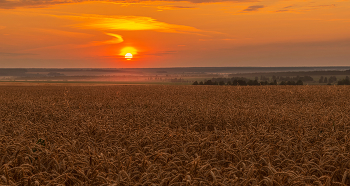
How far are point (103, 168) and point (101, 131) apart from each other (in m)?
2.78

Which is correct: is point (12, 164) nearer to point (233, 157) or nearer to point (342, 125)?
point (233, 157)

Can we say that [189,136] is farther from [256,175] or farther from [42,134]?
[42,134]

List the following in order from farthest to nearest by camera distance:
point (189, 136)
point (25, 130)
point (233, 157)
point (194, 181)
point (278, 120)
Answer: point (278, 120)
point (25, 130)
point (189, 136)
point (233, 157)
point (194, 181)

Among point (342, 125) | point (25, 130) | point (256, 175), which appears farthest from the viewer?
point (342, 125)

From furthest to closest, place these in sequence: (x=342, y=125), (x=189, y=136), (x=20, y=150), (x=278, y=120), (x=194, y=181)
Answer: (x=278, y=120)
(x=342, y=125)
(x=189, y=136)
(x=20, y=150)
(x=194, y=181)

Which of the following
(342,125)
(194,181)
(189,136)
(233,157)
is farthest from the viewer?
(342,125)

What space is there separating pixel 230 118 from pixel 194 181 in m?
6.59

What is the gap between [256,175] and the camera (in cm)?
421

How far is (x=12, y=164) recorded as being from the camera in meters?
4.47

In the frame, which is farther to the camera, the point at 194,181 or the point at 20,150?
the point at 20,150

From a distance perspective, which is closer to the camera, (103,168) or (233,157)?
(103,168)

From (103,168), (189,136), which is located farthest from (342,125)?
(103,168)

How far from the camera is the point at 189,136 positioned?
6.61 meters

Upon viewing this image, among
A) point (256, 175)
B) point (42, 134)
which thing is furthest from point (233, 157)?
point (42, 134)
